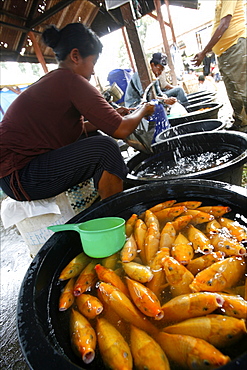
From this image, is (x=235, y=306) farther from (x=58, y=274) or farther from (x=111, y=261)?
(x=58, y=274)

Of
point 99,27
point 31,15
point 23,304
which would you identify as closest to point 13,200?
point 23,304

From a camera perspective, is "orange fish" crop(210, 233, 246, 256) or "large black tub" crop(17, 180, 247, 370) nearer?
"large black tub" crop(17, 180, 247, 370)

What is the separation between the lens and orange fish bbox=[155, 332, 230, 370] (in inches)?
31.3

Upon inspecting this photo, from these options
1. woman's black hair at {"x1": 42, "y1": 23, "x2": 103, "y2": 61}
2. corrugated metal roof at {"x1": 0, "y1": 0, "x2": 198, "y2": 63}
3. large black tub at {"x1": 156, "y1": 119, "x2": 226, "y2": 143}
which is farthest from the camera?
corrugated metal roof at {"x1": 0, "y1": 0, "x2": 198, "y2": 63}

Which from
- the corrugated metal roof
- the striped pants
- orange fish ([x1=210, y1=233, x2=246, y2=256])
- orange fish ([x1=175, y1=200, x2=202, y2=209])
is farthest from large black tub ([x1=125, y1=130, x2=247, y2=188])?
the corrugated metal roof

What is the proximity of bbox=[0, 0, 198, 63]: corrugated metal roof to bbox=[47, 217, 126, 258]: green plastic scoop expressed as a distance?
6.19 metres

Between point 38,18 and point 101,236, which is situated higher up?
point 38,18

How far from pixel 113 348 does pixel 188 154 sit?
103 inches

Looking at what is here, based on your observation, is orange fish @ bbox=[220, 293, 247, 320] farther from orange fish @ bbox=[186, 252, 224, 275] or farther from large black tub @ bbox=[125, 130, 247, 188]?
large black tub @ bbox=[125, 130, 247, 188]

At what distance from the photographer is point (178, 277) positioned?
1.18m

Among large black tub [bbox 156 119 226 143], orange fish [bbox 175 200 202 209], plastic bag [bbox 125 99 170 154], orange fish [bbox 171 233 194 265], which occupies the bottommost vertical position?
orange fish [bbox 171 233 194 265]

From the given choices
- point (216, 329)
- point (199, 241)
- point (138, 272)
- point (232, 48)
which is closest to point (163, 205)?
point (199, 241)

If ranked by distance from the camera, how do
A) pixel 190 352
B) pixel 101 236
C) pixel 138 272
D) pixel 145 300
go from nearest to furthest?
pixel 190 352 < pixel 145 300 < pixel 138 272 < pixel 101 236

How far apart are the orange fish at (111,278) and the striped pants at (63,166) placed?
1.01 m
